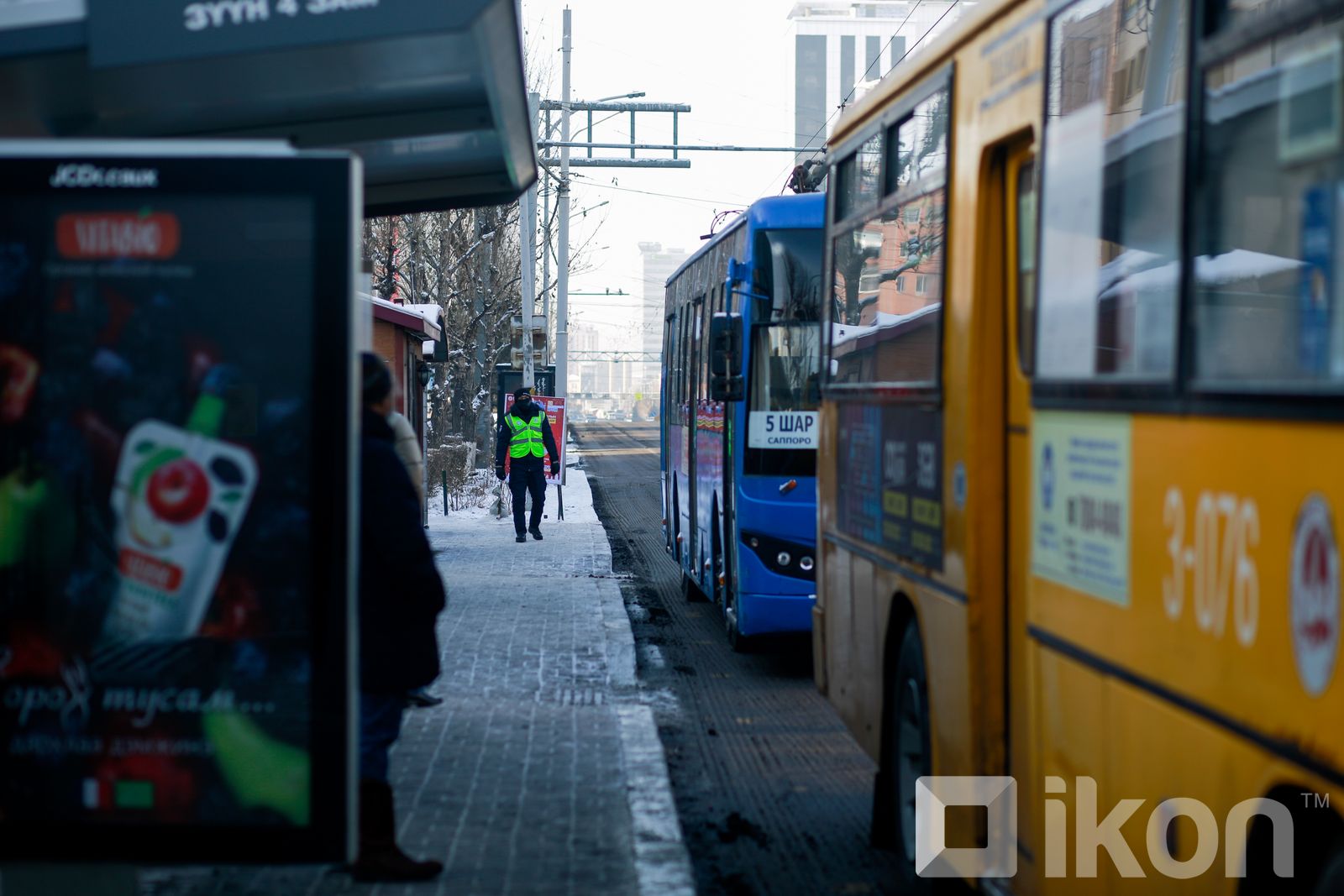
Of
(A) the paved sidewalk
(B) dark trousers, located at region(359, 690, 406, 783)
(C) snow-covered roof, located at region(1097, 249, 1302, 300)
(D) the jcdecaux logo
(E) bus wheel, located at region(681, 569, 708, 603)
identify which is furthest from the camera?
(E) bus wheel, located at region(681, 569, 708, 603)

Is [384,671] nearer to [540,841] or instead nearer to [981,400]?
[540,841]

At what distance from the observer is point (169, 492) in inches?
165

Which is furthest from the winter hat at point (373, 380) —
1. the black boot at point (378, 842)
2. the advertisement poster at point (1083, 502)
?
the advertisement poster at point (1083, 502)

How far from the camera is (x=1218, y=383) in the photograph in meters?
3.12

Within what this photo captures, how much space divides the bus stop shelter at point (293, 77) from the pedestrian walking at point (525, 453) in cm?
1191

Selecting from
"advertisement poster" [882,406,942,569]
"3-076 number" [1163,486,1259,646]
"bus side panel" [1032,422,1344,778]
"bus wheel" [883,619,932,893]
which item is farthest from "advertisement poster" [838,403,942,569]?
"3-076 number" [1163,486,1259,646]

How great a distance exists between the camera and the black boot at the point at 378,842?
5801mm

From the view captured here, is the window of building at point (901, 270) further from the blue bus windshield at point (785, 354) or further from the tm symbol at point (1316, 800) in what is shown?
the blue bus windshield at point (785, 354)

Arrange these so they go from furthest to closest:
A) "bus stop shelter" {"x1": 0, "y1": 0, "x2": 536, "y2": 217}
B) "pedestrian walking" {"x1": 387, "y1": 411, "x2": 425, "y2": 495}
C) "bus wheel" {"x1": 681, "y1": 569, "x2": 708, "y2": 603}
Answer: "bus wheel" {"x1": 681, "y1": 569, "x2": 708, "y2": 603}, "pedestrian walking" {"x1": 387, "y1": 411, "x2": 425, "y2": 495}, "bus stop shelter" {"x1": 0, "y1": 0, "x2": 536, "y2": 217}

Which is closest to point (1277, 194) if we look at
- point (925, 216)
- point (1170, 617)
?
point (1170, 617)

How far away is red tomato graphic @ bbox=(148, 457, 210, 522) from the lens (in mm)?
4195

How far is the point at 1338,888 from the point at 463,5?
169 inches

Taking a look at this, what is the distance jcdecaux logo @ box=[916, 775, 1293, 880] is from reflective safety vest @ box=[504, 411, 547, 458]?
15.4 m

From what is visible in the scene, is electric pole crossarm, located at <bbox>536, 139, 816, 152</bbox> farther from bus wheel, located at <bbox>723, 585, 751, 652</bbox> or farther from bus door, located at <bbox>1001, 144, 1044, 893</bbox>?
bus door, located at <bbox>1001, 144, 1044, 893</bbox>
